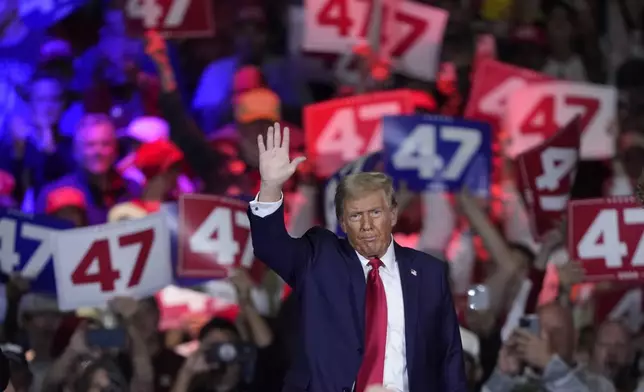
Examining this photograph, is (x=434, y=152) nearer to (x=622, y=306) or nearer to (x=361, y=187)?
(x=622, y=306)

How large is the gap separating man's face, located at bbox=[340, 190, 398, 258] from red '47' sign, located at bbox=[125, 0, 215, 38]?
383 cm

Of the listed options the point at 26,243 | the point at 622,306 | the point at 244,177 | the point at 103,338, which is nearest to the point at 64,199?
the point at 26,243

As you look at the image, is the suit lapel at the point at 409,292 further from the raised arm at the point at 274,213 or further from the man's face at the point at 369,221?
the raised arm at the point at 274,213

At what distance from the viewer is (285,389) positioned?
12.2ft

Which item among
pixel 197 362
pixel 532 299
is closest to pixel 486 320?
pixel 532 299

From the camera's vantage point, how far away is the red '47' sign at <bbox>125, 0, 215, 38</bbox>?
732 cm

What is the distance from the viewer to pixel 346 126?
6672 millimetres

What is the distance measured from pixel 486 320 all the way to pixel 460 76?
230 centimetres

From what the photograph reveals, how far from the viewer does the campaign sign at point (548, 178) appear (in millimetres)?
6117

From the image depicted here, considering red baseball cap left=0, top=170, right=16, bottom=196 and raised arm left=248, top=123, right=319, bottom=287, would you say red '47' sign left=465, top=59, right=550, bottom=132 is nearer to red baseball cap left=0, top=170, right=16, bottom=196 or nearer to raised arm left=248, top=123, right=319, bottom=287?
red baseball cap left=0, top=170, right=16, bottom=196

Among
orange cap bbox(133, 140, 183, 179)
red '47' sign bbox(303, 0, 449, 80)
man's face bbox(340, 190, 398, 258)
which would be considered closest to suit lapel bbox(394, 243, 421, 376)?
man's face bbox(340, 190, 398, 258)

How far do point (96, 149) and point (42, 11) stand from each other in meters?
1.00

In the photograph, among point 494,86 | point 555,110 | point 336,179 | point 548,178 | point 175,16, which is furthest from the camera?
point 175,16

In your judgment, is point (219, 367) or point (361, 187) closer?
point (361, 187)
